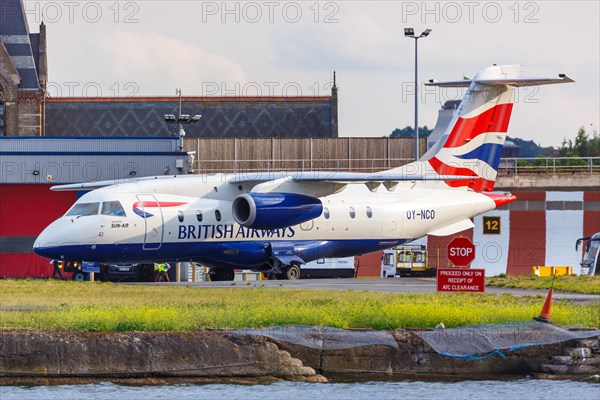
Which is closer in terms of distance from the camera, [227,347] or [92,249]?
[227,347]

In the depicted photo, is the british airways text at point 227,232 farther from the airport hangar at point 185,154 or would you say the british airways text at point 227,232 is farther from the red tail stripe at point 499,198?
the airport hangar at point 185,154

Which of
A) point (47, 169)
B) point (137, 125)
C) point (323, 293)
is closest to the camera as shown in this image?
point (323, 293)

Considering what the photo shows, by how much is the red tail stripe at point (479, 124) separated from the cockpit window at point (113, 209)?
535 inches

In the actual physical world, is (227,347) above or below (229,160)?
below

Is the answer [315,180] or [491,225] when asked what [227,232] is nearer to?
[315,180]

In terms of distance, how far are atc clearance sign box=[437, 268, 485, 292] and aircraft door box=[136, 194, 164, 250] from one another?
1419cm

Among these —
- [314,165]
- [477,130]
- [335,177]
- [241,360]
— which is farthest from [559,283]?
[314,165]

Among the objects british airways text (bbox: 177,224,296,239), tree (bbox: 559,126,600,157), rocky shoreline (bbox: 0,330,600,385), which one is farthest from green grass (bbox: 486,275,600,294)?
tree (bbox: 559,126,600,157)

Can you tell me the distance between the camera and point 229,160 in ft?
218

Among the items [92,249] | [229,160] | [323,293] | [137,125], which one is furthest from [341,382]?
[137,125]

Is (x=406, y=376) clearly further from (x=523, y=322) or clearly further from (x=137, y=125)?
(x=137, y=125)

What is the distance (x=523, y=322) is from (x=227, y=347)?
236 inches

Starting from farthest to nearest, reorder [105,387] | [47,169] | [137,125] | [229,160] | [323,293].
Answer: [137,125], [229,160], [47,169], [323,293], [105,387]

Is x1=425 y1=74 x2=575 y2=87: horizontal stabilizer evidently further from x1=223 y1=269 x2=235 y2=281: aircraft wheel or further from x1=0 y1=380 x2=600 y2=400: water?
x1=0 y1=380 x2=600 y2=400: water
